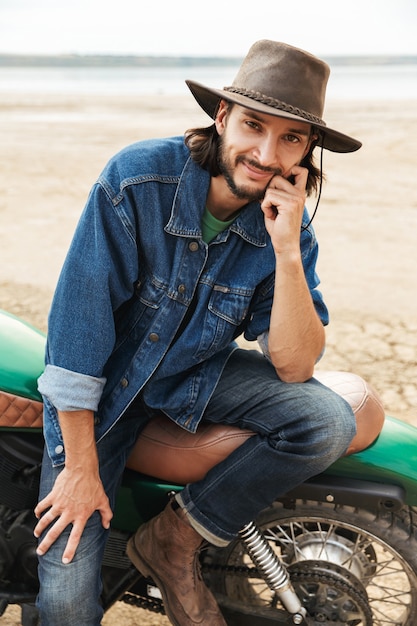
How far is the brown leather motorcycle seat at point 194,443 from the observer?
2.18 metres

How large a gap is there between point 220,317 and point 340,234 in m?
5.66

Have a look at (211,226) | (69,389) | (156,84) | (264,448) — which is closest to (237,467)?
(264,448)

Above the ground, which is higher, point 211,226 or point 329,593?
point 211,226

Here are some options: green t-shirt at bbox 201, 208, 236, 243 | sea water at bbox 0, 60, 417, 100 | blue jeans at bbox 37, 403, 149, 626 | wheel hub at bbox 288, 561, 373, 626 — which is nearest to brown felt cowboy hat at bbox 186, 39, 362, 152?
green t-shirt at bbox 201, 208, 236, 243

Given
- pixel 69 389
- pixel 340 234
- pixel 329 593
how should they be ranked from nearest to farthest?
pixel 69 389 < pixel 329 593 < pixel 340 234

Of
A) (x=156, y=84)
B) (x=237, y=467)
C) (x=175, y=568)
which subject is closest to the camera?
(x=237, y=467)

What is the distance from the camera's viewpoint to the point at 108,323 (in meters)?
2.03

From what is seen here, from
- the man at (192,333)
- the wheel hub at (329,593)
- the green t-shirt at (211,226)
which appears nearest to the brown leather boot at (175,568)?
the man at (192,333)

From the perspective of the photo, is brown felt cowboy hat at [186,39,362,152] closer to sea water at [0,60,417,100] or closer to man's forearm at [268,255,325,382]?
man's forearm at [268,255,325,382]

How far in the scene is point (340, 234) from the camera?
7.62m

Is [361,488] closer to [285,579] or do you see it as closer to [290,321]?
[285,579]

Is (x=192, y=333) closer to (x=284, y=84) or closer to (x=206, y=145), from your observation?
(x=206, y=145)

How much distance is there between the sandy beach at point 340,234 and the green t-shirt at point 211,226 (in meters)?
1.50

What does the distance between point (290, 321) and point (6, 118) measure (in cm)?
1912
